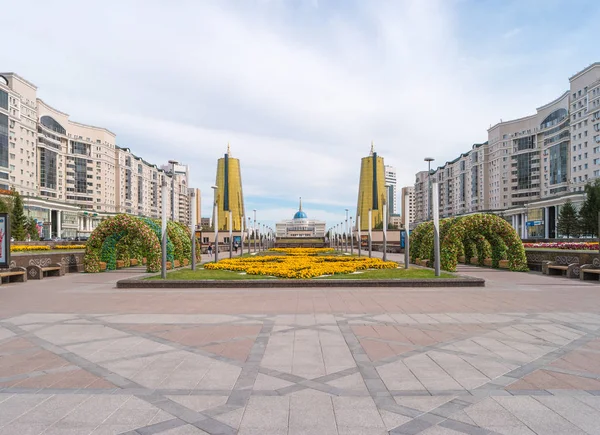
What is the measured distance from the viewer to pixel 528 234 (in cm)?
8375

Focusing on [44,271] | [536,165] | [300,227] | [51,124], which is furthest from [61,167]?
[536,165]

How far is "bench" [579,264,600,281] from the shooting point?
1737 cm

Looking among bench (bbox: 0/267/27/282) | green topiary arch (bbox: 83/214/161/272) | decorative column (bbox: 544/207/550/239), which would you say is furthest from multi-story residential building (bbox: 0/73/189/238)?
decorative column (bbox: 544/207/550/239)

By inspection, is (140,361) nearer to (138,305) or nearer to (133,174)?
(138,305)

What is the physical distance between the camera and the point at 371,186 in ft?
328

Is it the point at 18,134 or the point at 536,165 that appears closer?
the point at 18,134

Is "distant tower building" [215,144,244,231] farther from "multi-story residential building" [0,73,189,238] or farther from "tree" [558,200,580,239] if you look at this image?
"tree" [558,200,580,239]

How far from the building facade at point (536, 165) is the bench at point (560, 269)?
1626 inches

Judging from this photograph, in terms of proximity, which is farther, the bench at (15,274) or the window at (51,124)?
the window at (51,124)

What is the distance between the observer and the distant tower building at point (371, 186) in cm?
9838

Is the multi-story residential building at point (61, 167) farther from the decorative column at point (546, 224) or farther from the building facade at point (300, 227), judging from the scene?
the decorative column at point (546, 224)

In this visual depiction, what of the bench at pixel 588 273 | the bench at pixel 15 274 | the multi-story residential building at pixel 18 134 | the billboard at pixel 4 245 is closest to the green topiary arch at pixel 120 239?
the bench at pixel 15 274

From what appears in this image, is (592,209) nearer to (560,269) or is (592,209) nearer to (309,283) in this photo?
(560,269)

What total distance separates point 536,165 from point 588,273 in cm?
9583
